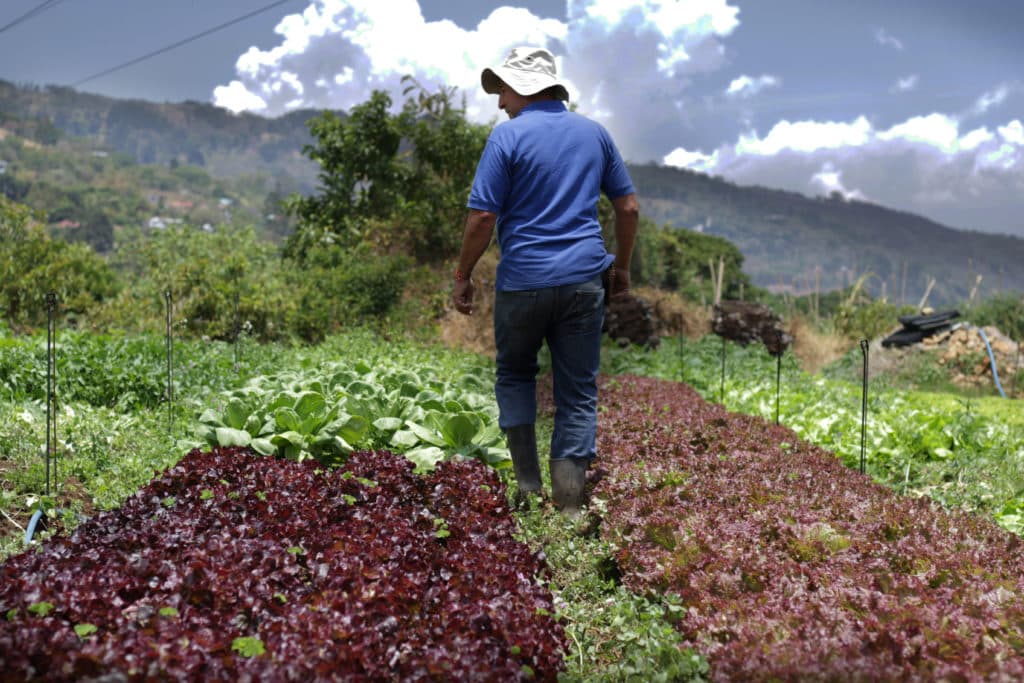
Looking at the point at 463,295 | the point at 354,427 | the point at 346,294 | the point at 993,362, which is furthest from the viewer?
the point at 346,294

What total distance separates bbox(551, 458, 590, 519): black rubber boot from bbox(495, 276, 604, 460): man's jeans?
0.14 ft

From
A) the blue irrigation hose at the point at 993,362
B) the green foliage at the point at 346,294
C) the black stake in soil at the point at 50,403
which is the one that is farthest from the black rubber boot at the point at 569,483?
the blue irrigation hose at the point at 993,362

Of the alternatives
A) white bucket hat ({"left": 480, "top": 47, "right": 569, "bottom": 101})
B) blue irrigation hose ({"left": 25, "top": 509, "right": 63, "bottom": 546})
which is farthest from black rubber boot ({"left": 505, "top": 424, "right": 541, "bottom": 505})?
blue irrigation hose ({"left": 25, "top": 509, "right": 63, "bottom": 546})

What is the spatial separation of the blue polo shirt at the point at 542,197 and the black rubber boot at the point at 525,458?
2.44 feet

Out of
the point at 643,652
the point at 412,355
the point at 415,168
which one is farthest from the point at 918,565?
the point at 415,168

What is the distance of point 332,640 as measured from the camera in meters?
2.13

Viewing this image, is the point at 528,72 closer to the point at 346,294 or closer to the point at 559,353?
the point at 559,353

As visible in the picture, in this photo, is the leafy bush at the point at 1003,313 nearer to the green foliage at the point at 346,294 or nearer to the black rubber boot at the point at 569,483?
the green foliage at the point at 346,294

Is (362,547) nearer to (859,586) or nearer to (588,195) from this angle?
(859,586)

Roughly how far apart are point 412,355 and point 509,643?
280 inches

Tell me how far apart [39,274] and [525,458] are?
9.81m

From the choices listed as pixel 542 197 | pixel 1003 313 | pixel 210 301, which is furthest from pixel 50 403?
pixel 1003 313

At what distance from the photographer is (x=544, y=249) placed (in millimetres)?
3885

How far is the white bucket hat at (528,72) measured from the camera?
399cm
